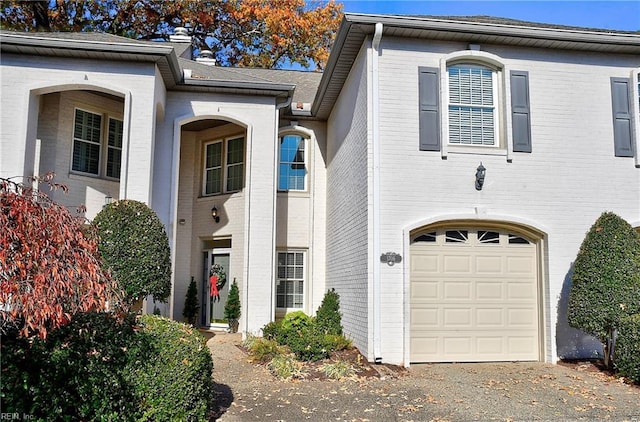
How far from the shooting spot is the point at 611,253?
8.55m

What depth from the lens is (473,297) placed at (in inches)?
374

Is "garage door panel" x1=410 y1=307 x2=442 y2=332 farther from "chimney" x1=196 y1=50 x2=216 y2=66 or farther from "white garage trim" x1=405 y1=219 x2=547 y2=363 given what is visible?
"chimney" x1=196 y1=50 x2=216 y2=66

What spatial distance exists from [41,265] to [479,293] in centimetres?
739

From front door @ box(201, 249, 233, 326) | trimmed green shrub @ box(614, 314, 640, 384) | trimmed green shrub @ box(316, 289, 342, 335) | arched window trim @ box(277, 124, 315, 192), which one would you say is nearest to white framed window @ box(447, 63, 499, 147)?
trimmed green shrub @ box(614, 314, 640, 384)

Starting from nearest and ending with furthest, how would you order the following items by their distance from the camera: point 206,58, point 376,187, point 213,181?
point 376,187
point 213,181
point 206,58

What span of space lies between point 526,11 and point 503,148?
14.3 feet

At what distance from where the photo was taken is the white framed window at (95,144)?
11586 millimetres

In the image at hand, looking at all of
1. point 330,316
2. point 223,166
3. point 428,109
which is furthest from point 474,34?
point 223,166

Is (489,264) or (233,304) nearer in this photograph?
(489,264)

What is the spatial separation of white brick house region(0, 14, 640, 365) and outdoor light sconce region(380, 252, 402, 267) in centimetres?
2

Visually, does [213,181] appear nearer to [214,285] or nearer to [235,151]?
[235,151]

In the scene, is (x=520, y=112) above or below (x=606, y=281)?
above

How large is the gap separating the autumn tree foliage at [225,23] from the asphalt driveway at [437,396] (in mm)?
17545

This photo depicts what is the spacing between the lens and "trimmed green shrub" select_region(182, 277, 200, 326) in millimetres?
13461
